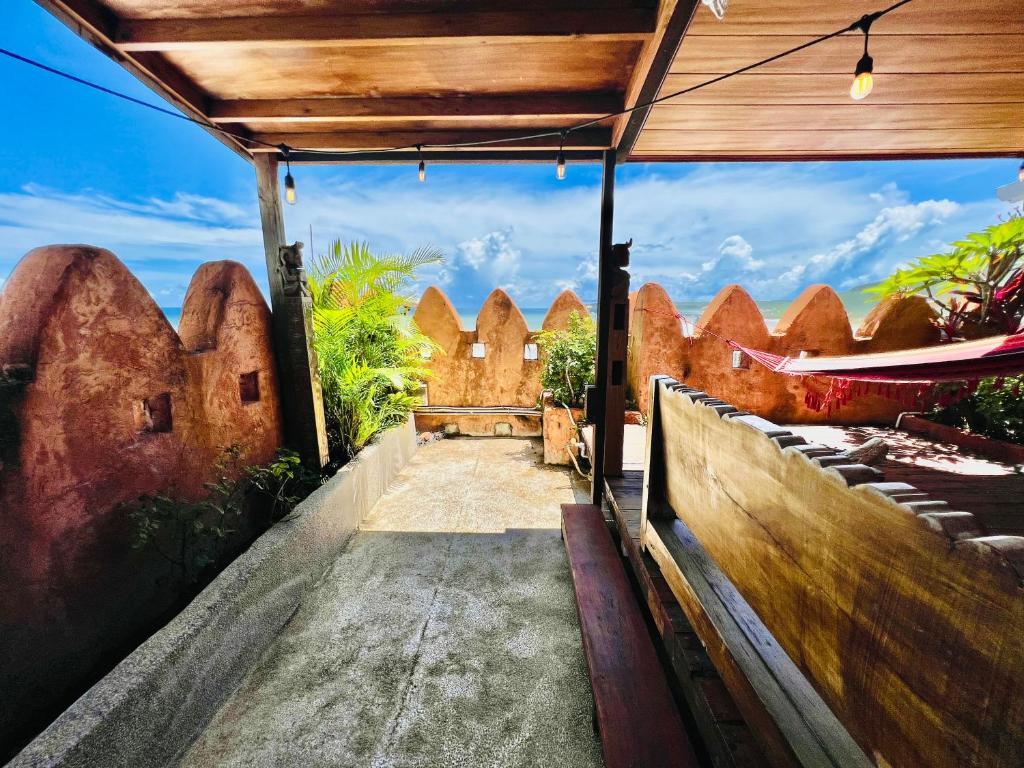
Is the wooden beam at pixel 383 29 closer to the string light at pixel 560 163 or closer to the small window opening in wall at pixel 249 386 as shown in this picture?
the string light at pixel 560 163

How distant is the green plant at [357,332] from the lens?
3859 millimetres

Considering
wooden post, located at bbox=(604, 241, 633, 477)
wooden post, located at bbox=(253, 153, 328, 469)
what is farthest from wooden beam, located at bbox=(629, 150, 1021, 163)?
wooden post, located at bbox=(253, 153, 328, 469)

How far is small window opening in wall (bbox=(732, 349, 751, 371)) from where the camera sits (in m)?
5.35

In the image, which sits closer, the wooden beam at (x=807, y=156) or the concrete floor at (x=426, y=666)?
the concrete floor at (x=426, y=666)

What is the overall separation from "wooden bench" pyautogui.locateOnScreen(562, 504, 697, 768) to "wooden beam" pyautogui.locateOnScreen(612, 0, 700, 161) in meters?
2.66

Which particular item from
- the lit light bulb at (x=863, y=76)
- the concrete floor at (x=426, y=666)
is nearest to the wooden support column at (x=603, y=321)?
the concrete floor at (x=426, y=666)

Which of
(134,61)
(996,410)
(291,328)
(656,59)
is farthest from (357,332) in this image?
(996,410)

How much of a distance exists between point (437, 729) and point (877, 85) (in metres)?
4.16

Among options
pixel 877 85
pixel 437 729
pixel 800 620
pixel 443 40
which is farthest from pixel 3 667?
pixel 877 85

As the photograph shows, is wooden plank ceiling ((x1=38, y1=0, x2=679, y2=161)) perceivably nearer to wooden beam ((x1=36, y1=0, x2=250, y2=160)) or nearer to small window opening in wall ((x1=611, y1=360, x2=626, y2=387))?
wooden beam ((x1=36, y1=0, x2=250, y2=160))

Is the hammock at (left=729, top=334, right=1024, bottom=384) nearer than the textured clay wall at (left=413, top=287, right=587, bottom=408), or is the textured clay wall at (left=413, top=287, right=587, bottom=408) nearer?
the hammock at (left=729, top=334, right=1024, bottom=384)

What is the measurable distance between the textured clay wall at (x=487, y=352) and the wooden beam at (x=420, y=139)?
7.82 ft

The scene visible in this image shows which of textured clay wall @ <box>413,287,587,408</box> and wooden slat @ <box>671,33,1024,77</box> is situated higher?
wooden slat @ <box>671,33,1024,77</box>

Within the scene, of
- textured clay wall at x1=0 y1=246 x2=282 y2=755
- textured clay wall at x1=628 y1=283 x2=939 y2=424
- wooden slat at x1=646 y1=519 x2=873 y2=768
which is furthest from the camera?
textured clay wall at x1=628 y1=283 x2=939 y2=424
